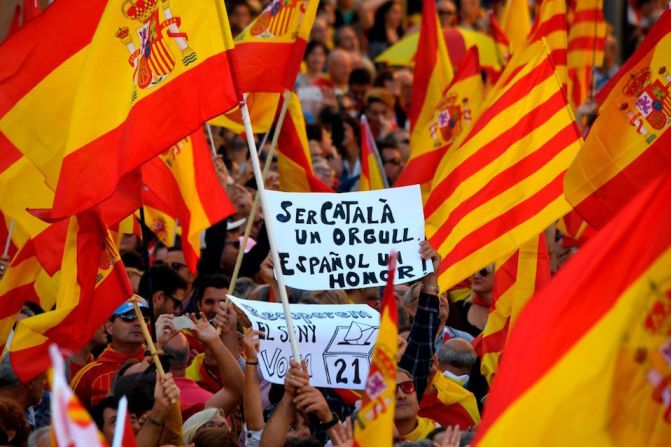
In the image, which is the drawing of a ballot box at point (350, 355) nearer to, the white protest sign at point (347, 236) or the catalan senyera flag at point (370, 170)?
the white protest sign at point (347, 236)

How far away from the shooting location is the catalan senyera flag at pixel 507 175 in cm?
845

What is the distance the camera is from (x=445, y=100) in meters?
12.1

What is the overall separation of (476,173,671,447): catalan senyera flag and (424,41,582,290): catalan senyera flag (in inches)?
127

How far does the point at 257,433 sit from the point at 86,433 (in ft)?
9.83

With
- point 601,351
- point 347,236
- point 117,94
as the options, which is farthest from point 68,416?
point 347,236

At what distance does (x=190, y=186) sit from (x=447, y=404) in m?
2.25

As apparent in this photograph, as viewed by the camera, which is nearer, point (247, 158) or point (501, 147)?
point (501, 147)

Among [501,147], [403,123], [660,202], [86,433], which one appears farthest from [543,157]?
[403,123]

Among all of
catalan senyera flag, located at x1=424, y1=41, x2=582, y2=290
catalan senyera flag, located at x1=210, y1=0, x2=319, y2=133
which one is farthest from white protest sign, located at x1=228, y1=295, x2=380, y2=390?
catalan senyera flag, located at x1=210, y1=0, x2=319, y2=133

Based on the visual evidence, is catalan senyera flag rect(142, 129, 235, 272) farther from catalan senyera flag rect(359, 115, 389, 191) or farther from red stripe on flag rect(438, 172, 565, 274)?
catalan senyera flag rect(359, 115, 389, 191)

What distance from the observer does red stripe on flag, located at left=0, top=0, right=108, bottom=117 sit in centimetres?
791

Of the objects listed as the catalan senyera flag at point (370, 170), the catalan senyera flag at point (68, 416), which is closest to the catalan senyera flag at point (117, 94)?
the catalan senyera flag at point (68, 416)

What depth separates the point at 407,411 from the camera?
7.53 meters

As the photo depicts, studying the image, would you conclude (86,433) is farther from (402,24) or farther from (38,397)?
(402,24)
